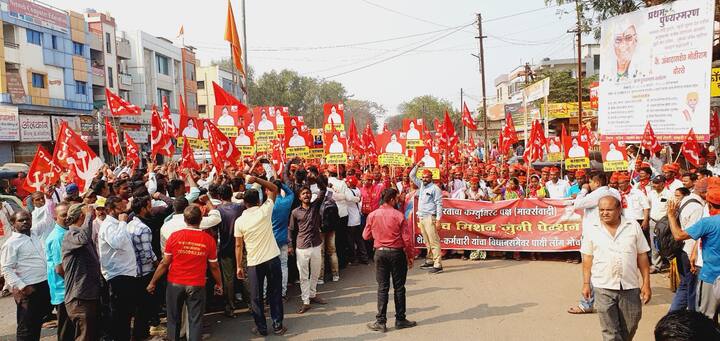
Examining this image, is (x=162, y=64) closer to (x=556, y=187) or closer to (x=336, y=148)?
(x=336, y=148)

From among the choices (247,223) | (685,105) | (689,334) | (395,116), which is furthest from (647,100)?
(395,116)

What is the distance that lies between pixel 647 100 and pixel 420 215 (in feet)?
16.7

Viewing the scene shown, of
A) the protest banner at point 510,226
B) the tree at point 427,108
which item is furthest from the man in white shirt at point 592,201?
the tree at point 427,108

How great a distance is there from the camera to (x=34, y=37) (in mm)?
33719

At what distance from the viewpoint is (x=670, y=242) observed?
6211 millimetres

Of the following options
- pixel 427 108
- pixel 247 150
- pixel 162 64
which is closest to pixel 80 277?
pixel 247 150

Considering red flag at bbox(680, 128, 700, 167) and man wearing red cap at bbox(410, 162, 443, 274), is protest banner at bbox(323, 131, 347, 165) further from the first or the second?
red flag at bbox(680, 128, 700, 167)

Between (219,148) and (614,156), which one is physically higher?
(219,148)

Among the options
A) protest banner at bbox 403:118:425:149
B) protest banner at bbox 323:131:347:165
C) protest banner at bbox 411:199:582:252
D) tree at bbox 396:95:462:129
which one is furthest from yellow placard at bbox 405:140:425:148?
tree at bbox 396:95:462:129

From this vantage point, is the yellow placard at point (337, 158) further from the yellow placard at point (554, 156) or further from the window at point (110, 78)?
the window at point (110, 78)

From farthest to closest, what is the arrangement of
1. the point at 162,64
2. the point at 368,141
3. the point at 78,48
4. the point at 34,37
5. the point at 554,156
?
the point at 162,64
the point at 78,48
the point at 34,37
the point at 368,141
the point at 554,156

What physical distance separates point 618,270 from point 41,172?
898cm

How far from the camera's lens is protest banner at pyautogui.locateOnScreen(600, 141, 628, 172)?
38.3 ft

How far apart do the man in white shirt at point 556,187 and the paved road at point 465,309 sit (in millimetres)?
1719
